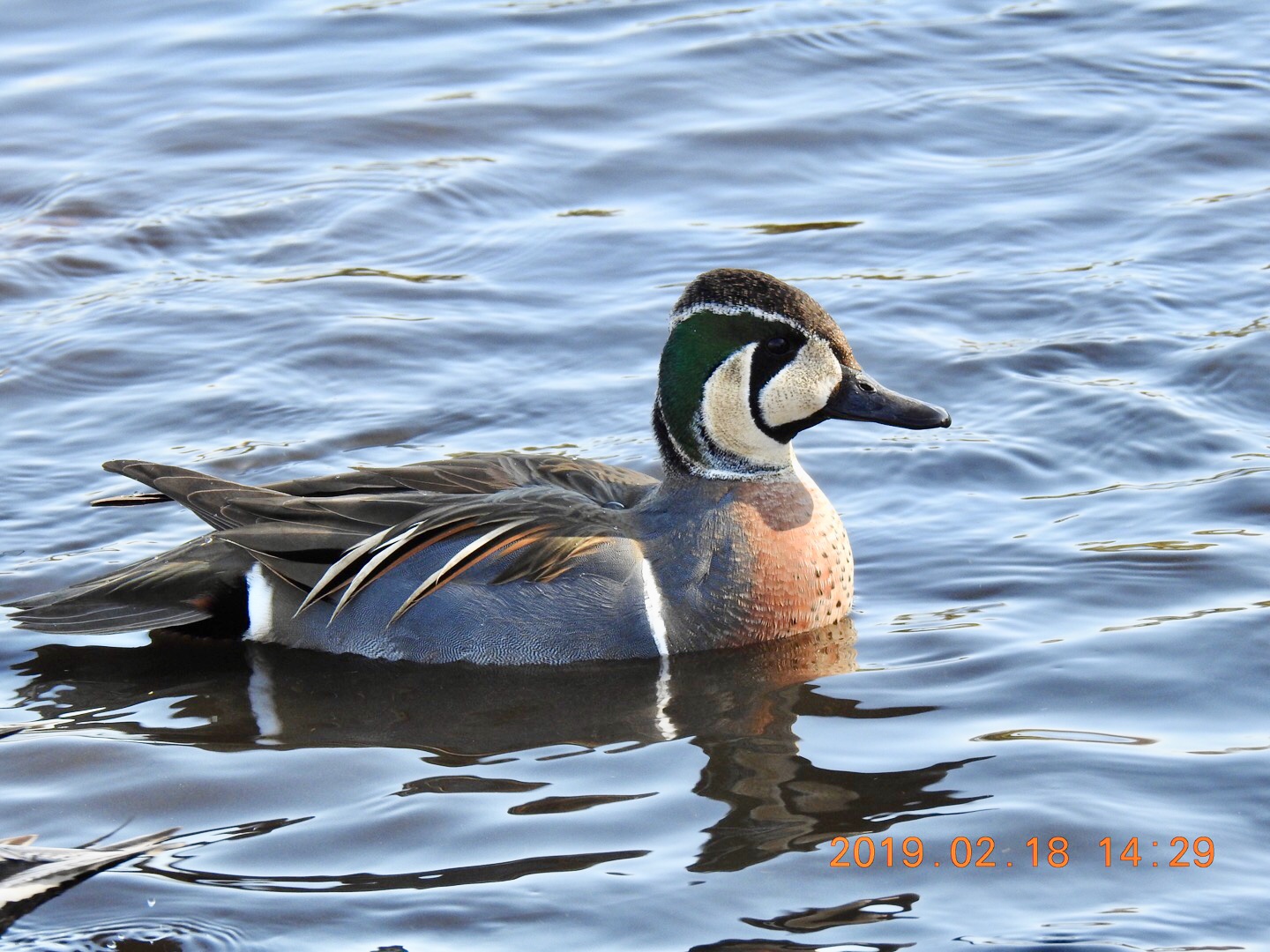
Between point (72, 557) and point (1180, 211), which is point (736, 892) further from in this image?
point (1180, 211)

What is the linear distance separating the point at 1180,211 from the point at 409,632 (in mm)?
5811

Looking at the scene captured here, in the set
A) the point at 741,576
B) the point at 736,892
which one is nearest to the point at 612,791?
the point at 736,892

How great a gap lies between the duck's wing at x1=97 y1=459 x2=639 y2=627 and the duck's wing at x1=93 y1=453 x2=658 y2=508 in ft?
0.12

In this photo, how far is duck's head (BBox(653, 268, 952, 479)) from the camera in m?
6.88

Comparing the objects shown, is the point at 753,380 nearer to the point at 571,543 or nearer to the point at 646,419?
the point at 571,543

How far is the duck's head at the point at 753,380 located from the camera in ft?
22.6

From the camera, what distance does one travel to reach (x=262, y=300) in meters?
10.1

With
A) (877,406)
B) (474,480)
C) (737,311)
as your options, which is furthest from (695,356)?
(474,480)

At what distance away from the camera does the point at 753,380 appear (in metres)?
6.95

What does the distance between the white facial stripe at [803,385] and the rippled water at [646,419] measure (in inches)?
33.2
